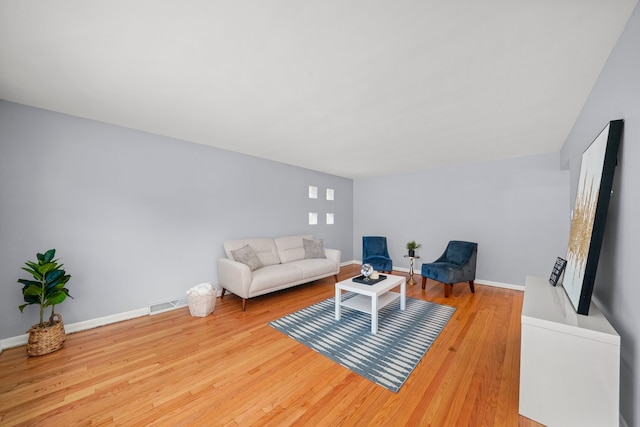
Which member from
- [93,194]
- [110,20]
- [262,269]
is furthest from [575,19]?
[93,194]

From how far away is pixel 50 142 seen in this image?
8.11 feet

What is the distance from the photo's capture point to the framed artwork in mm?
1361

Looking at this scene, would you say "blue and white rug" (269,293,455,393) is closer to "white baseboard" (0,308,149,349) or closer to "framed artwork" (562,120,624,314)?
"framed artwork" (562,120,624,314)

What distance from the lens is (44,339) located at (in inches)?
84.4

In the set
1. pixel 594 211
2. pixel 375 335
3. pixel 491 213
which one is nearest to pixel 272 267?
pixel 375 335

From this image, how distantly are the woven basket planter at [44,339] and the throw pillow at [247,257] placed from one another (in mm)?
1883

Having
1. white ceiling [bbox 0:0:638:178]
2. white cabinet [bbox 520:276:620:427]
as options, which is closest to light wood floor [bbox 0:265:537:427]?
white cabinet [bbox 520:276:620:427]

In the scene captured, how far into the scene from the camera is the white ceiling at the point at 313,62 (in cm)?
125

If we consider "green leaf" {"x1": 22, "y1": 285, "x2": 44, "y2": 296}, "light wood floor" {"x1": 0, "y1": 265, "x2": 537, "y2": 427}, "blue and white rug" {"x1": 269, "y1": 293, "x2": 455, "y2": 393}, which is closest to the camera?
"light wood floor" {"x1": 0, "y1": 265, "x2": 537, "y2": 427}

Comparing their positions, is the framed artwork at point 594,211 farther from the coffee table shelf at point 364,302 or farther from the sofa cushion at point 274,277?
the sofa cushion at point 274,277

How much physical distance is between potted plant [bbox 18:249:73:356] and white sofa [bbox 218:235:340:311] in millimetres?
1668

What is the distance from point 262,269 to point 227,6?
Result: 3172mm

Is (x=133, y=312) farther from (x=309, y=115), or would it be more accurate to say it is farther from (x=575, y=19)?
(x=575, y=19)

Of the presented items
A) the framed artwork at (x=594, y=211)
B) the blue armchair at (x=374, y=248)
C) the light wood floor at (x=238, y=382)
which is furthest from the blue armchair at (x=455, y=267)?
the framed artwork at (x=594, y=211)
